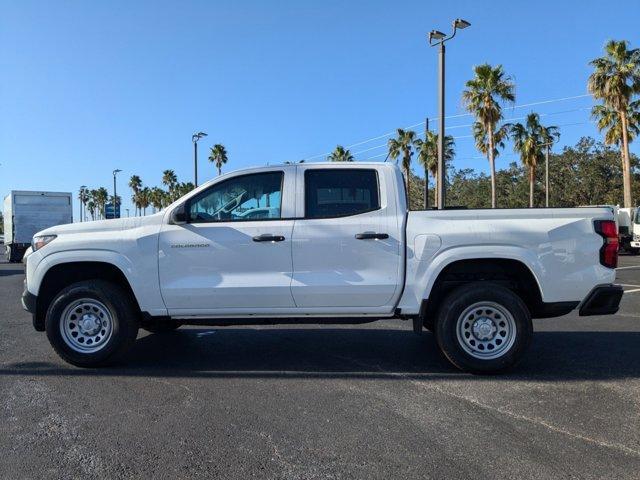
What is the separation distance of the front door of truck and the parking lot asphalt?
29.3 inches

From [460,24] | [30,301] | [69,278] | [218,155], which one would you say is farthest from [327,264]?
[218,155]

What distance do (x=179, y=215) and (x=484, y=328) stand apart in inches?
128

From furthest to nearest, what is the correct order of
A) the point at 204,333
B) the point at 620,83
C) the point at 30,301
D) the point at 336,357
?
the point at 620,83 < the point at 204,333 < the point at 336,357 < the point at 30,301

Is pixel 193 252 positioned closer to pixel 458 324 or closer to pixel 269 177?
pixel 269 177

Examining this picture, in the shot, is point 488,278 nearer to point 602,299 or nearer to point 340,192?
point 602,299

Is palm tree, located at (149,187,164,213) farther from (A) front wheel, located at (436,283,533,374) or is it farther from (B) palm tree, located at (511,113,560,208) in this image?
(A) front wheel, located at (436,283,533,374)

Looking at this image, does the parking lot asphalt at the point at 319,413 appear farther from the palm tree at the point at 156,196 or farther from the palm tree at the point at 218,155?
the palm tree at the point at 156,196

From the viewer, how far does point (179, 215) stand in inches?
220

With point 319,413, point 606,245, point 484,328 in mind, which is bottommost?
point 319,413

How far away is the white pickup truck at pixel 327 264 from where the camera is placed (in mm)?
5305

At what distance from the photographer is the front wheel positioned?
5.32m

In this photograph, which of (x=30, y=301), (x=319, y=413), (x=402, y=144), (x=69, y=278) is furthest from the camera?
(x=402, y=144)

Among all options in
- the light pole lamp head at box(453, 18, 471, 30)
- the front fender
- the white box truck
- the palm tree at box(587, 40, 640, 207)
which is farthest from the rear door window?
the palm tree at box(587, 40, 640, 207)

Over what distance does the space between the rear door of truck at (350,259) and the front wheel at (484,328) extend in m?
0.60
